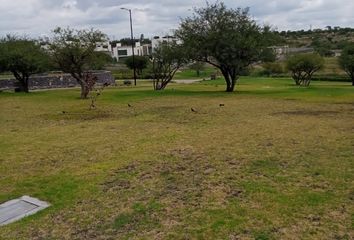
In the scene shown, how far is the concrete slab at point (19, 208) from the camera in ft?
19.9

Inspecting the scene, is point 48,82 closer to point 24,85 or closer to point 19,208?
point 24,85

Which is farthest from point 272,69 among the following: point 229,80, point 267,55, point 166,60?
point 267,55

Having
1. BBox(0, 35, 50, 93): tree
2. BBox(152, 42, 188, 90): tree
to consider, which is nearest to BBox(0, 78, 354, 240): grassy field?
BBox(0, 35, 50, 93): tree

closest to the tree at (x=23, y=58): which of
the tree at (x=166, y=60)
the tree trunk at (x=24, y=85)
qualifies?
the tree trunk at (x=24, y=85)

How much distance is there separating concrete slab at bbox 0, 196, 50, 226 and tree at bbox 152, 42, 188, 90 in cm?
2618

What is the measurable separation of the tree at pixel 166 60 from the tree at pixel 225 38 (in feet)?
9.07

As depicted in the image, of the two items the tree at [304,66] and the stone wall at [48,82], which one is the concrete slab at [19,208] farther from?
the tree at [304,66]

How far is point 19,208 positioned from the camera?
6461 millimetres

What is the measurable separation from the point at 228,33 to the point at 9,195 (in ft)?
75.7

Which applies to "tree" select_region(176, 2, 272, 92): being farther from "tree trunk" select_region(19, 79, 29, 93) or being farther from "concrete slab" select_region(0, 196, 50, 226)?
"concrete slab" select_region(0, 196, 50, 226)

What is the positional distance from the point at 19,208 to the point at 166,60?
30524mm

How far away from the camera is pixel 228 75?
104 ft

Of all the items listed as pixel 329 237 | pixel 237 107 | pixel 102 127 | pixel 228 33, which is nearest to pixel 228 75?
pixel 228 33

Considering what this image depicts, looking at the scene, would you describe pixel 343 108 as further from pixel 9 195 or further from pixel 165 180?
pixel 9 195
